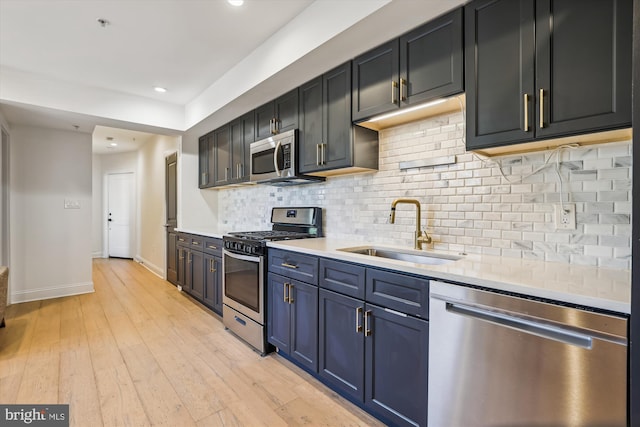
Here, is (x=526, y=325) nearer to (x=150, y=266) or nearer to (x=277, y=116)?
(x=277, y=116)

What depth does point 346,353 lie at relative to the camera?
179 centimetres

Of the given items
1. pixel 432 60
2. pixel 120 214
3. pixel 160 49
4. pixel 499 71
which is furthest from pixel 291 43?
pixel 120 214

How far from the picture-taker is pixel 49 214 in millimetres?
4086

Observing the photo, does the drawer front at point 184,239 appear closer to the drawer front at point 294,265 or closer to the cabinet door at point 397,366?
the drawer front at point 294,265

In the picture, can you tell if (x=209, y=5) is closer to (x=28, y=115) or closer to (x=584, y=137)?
(x=584, y=137)

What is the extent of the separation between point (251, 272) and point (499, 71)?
2.15 m

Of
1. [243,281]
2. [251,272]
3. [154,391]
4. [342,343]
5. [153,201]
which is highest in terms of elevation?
[153,201]

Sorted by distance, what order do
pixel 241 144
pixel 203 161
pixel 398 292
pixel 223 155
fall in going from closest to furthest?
1. pixel 398 292
2. pixel 241 144
3. pixel 223 155
4. pixel 203 161

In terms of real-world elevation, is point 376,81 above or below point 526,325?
above

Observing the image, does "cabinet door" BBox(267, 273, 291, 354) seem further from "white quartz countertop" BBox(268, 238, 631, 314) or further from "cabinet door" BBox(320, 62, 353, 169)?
"cabinet door" BBox(320, 62, 353, 169)

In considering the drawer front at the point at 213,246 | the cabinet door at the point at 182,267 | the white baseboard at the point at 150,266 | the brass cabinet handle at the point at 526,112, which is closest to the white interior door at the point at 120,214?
the white baseboard at the point at 150,266

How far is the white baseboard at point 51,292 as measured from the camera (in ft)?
12.6

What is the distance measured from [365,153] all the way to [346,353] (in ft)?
4.52

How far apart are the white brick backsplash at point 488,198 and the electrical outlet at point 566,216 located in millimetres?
24
